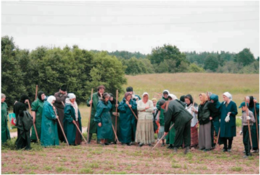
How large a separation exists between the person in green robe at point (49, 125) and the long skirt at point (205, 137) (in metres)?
4.94

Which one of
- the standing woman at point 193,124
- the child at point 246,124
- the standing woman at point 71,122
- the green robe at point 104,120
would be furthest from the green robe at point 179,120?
the standing woman at point 71,122

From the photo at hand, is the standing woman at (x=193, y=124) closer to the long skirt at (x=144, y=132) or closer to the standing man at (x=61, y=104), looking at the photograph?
the long skirt at (x=144, y=132)

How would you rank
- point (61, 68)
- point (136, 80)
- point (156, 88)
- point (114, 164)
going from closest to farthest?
point (114, 164), point (61, 68), point (156, 88), point (136, 80)

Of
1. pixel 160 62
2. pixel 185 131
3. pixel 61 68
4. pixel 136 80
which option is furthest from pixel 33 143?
pixel 160 62

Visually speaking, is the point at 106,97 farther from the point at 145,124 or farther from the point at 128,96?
the point at 145,124

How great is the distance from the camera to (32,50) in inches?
1874

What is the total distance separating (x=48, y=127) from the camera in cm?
1211

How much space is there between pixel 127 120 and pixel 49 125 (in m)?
2.83

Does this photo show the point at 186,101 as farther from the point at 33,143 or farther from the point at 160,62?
the point at 160,62

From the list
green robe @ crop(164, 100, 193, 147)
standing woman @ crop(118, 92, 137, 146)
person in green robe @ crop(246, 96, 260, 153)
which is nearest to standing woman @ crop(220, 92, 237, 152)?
person in green robe @ crop(246, 96, 260, 153)

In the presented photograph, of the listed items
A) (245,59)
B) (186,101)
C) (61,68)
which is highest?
(245,59)

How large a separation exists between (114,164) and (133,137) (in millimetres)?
3968

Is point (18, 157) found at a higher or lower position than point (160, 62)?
lower

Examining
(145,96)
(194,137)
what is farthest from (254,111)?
(145,96)
